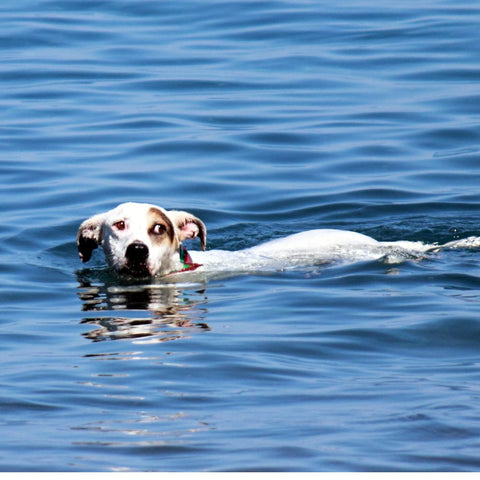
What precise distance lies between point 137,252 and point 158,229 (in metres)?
0.27

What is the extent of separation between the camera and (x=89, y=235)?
10547mm

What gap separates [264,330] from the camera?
28.1 feet

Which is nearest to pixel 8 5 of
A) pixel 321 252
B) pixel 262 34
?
pixel 262 34

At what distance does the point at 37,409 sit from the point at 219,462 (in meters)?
1.38

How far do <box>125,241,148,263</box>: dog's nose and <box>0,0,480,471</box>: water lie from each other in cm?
27

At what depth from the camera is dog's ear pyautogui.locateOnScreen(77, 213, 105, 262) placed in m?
10.4

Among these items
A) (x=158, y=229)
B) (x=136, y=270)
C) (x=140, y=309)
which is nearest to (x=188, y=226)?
(x=158, y=229)

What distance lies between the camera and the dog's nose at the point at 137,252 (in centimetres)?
998

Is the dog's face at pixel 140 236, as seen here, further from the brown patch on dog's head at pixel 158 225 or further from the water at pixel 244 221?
the water at pixel 244 221

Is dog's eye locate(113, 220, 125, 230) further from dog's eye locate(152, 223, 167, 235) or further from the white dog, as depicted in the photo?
dog's eye locate(152, 223, 167, 235)

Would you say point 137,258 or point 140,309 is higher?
point 137,258

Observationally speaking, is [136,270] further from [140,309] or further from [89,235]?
[140,309]

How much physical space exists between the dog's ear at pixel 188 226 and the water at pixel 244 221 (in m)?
0.47

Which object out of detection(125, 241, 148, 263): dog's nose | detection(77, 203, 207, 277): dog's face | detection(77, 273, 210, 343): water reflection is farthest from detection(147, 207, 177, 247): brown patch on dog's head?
detection(77, 273, 210, 343): water reflection
